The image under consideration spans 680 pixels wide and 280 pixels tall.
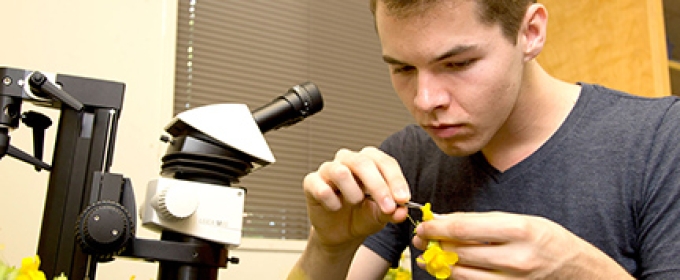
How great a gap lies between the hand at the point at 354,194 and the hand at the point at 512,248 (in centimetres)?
9

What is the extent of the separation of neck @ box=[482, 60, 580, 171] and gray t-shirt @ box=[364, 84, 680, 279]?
0.9 inches

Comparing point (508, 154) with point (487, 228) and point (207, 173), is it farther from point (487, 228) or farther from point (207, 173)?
point (207, 173)

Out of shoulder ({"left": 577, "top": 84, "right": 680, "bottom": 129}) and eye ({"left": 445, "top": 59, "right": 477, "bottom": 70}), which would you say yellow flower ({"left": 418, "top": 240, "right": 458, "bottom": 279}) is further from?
shoulder ({"left": 577, "top": 84, "right": 680, "bottom": 129})

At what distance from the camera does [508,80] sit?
0.94m

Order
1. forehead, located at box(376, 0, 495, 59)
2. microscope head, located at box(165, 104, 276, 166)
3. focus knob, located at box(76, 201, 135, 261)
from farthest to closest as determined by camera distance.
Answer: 1. forehead, located at box(376, 0, 495, 59)
2. microscope head, located at box(165, 104, 276, 166)
3. focus knob, located at box(76, 201, 135, 261)

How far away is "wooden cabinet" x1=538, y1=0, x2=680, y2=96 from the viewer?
1.99 meters

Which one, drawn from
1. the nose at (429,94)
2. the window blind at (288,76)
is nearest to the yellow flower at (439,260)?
the nose at (429,94)

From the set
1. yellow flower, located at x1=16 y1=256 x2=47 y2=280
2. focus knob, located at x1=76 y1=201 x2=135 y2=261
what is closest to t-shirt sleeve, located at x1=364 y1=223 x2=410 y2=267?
focus knob, located at x1=76 y1=201 x2=135 y2=261

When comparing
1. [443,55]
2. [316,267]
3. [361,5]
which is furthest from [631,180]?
[361,5]

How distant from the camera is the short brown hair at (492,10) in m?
0.91

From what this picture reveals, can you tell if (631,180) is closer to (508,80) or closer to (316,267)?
(508,80)

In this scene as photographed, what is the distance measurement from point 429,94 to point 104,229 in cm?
50

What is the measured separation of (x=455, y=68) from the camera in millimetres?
917

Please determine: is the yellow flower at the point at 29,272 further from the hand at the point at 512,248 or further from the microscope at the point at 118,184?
the hand at the point at 512,248
